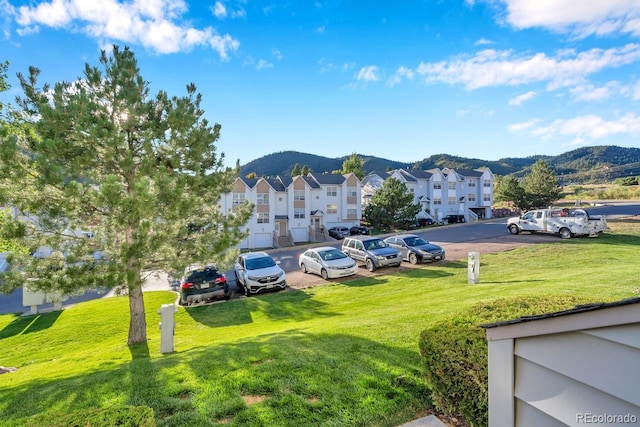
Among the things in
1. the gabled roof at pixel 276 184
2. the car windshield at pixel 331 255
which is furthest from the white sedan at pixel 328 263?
the gabled roof at pixel 276 184

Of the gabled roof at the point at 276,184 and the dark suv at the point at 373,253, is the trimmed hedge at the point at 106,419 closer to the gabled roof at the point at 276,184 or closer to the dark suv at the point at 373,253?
the dark suv at the point at 373,253

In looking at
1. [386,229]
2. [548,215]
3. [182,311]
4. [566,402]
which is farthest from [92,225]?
[386,229]

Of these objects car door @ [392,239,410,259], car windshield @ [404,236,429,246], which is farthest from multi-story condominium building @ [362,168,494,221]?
car door @ [392,239,410,259]

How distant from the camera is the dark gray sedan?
713 inches

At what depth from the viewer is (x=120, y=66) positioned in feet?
28.9

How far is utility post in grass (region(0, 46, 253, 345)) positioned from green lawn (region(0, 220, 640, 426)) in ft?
7.36

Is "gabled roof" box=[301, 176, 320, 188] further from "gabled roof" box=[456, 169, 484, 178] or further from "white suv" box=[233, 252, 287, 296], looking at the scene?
"white suv" box=[233, 252, 287, 296]

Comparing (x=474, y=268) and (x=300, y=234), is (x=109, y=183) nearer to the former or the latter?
(x=474, y=268)

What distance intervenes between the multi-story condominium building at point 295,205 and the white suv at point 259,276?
73.1ft

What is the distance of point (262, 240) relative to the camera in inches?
1654

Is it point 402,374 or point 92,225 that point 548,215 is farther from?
point 92,225

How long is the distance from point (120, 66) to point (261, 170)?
12131cm

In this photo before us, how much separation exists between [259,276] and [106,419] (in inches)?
507

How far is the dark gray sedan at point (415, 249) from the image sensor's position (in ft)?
59.4
